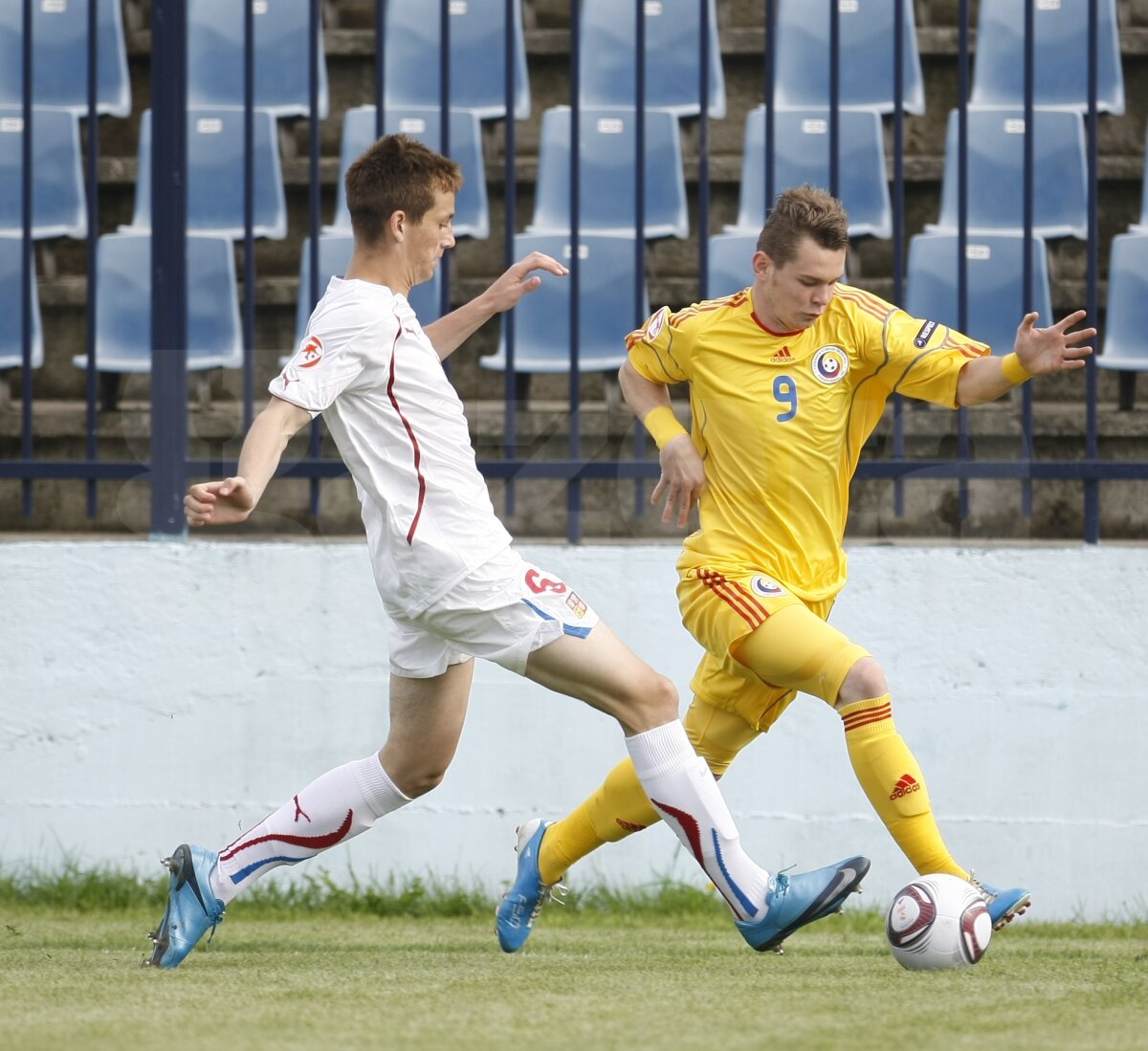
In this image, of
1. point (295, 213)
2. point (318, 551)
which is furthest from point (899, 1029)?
point (295, 213)

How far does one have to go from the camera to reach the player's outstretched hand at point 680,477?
3.93 metres

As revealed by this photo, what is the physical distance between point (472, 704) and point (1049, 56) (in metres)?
3.19

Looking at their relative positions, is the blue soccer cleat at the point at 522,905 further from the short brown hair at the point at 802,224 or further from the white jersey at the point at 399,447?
the short brown hair at the point at 802,224

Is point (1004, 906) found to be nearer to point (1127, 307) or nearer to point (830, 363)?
point (830, 363)

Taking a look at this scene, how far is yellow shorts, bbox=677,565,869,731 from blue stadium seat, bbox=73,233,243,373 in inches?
92.3

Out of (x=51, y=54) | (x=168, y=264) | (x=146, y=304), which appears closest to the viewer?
(x=168, y=264)

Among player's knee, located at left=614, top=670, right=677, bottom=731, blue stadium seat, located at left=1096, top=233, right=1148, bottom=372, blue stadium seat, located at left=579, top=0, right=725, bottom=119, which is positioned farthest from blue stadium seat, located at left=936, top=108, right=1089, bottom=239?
player's knee, located at left=614, top=670, right=677, bottom=731

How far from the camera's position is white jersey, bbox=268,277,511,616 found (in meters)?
3.51

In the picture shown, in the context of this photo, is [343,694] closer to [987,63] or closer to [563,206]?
[563,206]

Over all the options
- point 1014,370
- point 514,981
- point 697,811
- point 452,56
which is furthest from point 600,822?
point 452,56

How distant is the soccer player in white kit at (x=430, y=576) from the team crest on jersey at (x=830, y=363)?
0.87m

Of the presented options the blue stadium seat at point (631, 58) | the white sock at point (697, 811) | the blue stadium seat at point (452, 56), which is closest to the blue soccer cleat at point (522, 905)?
the white sock at point (697, 811)

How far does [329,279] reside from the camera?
5574mm

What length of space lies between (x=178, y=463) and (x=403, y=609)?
1917mm
